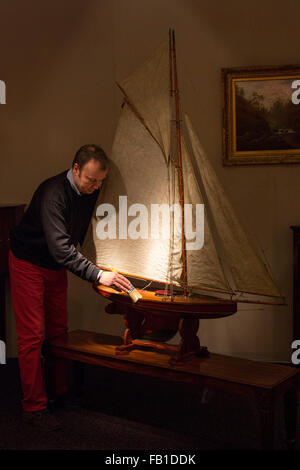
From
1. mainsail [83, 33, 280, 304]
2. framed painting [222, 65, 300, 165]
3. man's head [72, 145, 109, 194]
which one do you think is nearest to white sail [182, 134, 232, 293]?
mainsail [83, 33, 280, 304]

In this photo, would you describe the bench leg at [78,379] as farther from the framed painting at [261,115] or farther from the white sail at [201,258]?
the framed painting at [261,115]

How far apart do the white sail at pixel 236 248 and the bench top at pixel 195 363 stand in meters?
0.37

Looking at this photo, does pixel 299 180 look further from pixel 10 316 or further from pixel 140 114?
pixel 10 316

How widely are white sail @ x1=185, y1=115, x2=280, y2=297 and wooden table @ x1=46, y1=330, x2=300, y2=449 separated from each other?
0.38 metres

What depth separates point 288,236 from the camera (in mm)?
4055

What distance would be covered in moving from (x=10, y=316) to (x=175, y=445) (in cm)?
198

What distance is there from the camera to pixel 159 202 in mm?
2965

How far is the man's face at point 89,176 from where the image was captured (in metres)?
2.98

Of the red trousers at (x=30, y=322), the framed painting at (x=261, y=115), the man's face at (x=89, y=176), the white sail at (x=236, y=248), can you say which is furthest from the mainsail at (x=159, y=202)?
the framed painting at (x=261, y=115)

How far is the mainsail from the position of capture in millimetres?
2791

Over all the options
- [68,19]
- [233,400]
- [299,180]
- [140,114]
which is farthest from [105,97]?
[233,400]

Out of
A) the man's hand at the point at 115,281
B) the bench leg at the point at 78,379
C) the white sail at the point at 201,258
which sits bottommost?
the bench leg at the point at 78,379
